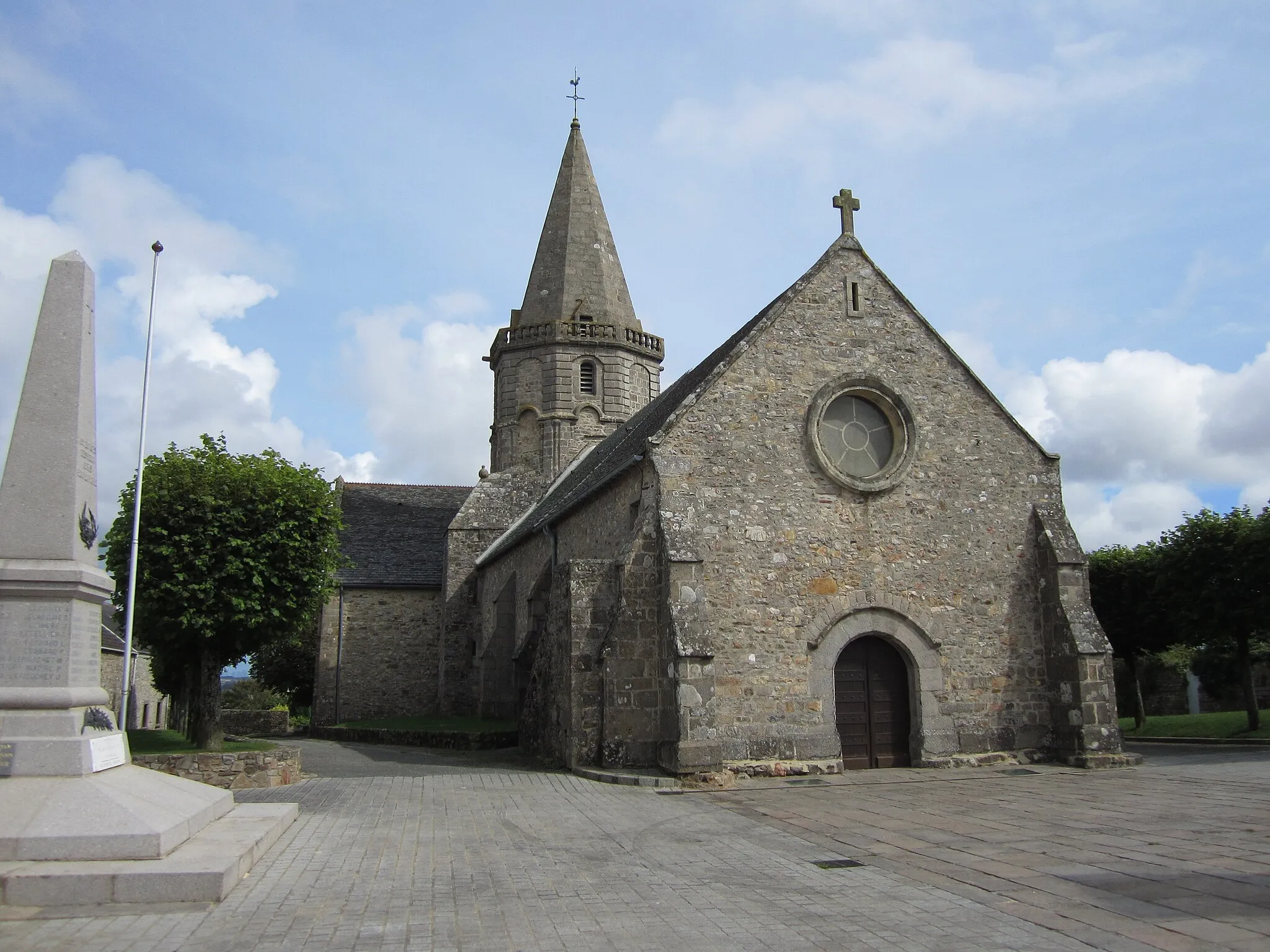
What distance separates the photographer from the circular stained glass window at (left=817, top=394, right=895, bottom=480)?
1711cm

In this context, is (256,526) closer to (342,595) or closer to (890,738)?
(890,738)

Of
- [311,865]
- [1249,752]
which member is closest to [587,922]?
[311,865]

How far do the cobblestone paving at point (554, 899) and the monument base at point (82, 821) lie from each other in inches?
28.8

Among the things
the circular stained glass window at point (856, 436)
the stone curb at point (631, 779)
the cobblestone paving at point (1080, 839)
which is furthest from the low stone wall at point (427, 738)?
the circular stained glass window at point (856, 436)

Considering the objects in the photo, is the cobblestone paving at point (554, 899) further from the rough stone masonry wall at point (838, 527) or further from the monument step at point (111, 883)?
the rough stone masonry wall at point (838, 527)

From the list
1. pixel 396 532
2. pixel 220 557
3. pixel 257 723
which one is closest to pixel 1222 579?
pixel 220 557

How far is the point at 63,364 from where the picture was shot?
840 centimetres

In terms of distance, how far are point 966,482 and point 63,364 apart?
46.3ft

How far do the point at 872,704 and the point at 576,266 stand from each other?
23.1m

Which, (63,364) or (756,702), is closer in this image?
(63,364)

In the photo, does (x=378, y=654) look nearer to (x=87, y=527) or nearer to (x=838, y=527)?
(x=838, y=527)

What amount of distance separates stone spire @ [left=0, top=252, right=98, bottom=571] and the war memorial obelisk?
0.01 meters

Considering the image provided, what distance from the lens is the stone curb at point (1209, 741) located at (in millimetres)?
20828

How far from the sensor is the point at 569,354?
34.5 m
